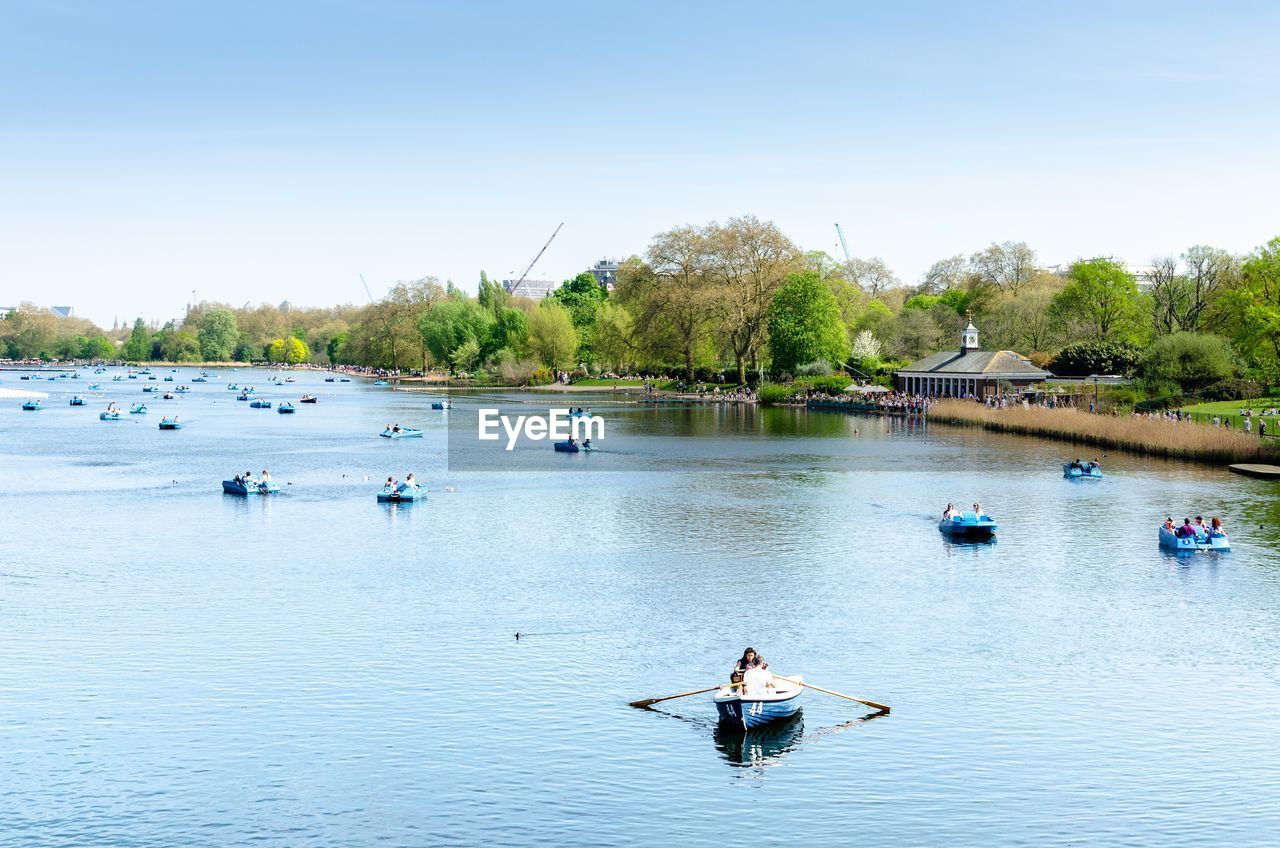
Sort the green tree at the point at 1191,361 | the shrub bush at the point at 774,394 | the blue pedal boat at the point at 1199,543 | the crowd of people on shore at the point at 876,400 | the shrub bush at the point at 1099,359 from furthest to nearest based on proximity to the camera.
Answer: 1. the shrub bush at the point at 774,394
2. the crowd of people on shore at the point at 876,400
3. the shrub bush at the point at 1099,359
4. the green tree at the point at 1191,361
5. the blue pedal boat at the point at 1199,543

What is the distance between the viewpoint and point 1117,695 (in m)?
36.9

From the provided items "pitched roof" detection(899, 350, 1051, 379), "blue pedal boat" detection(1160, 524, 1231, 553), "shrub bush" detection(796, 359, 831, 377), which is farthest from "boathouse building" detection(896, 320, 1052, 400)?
"blue pedal boat" detection(1160, 524, 1231, 553)

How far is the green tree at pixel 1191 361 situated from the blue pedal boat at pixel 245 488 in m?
91.7

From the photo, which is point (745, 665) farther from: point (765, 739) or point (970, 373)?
point (970, 373)

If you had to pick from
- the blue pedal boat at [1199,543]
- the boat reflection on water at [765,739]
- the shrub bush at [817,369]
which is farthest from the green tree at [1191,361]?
the boat reflection on water at [765,739]

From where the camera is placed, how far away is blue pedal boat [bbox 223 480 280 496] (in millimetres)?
81188

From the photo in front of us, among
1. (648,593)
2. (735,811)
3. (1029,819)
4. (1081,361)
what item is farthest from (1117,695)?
(1081,361)

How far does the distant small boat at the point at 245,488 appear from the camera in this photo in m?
81.2

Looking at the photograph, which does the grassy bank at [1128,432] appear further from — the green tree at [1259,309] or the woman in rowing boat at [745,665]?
A: the woman in rowing boat at [745,665]

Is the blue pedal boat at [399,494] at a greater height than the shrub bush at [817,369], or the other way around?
the shrub bush at [817,369]

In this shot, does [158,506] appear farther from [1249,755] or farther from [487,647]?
[1249,755]

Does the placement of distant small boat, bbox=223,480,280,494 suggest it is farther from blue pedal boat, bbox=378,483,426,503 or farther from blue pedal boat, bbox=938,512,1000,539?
blue pedal boat, bbox=938,512,1000,539

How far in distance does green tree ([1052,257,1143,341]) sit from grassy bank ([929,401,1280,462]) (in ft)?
120

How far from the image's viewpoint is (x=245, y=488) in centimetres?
8106
